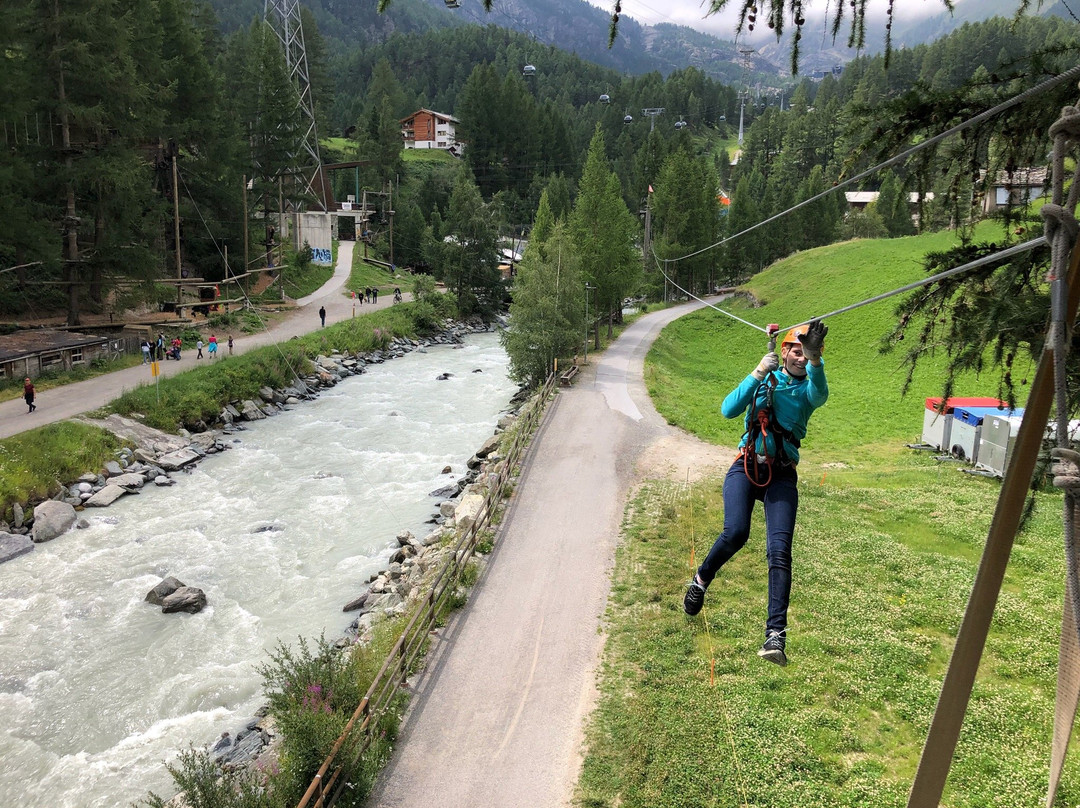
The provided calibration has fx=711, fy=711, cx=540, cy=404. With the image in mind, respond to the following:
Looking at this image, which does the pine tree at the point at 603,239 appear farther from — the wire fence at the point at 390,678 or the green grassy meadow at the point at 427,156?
the green grassy meadow at the point at 427,156

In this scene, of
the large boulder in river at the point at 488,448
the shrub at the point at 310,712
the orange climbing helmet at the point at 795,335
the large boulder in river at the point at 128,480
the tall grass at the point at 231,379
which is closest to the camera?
the orange climbing helmet at the point at 795,335

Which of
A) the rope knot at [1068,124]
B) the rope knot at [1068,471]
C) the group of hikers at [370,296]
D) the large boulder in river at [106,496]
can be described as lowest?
the large boulder in river at [106,496]

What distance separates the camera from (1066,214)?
3381 mm

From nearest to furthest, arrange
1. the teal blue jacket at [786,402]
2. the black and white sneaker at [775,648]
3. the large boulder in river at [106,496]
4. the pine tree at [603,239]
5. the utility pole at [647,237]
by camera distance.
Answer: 1. the black and white sneaker at [775,648]
2. the teal blue jacket at [786,402]
3. the large boulder in river at [106,496]
4. the pine tree at [603,239]
5. the utility pole at [647,237]

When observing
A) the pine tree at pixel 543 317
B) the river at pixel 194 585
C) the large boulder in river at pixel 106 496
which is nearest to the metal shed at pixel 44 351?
the river at pixel 194 585

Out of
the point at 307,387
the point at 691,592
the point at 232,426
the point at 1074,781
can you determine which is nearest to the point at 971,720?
the point at 1074,781

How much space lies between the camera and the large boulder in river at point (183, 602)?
16250 mm

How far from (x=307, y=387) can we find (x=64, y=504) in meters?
16.7

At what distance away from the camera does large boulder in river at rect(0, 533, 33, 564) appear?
18.4 m

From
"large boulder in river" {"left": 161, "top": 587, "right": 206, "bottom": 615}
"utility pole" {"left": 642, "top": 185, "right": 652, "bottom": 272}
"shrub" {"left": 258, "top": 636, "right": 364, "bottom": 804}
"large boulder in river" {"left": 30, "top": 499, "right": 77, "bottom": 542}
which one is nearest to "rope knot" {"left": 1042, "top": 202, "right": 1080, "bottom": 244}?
"shrub" {"left": 258, "top": 636, "right": 364, "bottom": 804}

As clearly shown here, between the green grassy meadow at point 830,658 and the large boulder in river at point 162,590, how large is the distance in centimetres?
1036

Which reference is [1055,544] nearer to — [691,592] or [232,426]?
[691,592]

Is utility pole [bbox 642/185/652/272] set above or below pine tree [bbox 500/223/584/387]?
above

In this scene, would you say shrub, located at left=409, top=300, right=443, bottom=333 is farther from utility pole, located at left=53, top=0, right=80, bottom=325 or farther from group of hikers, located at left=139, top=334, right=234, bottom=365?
utility pole, located at left=53, top=0, right=80, bottom=325
